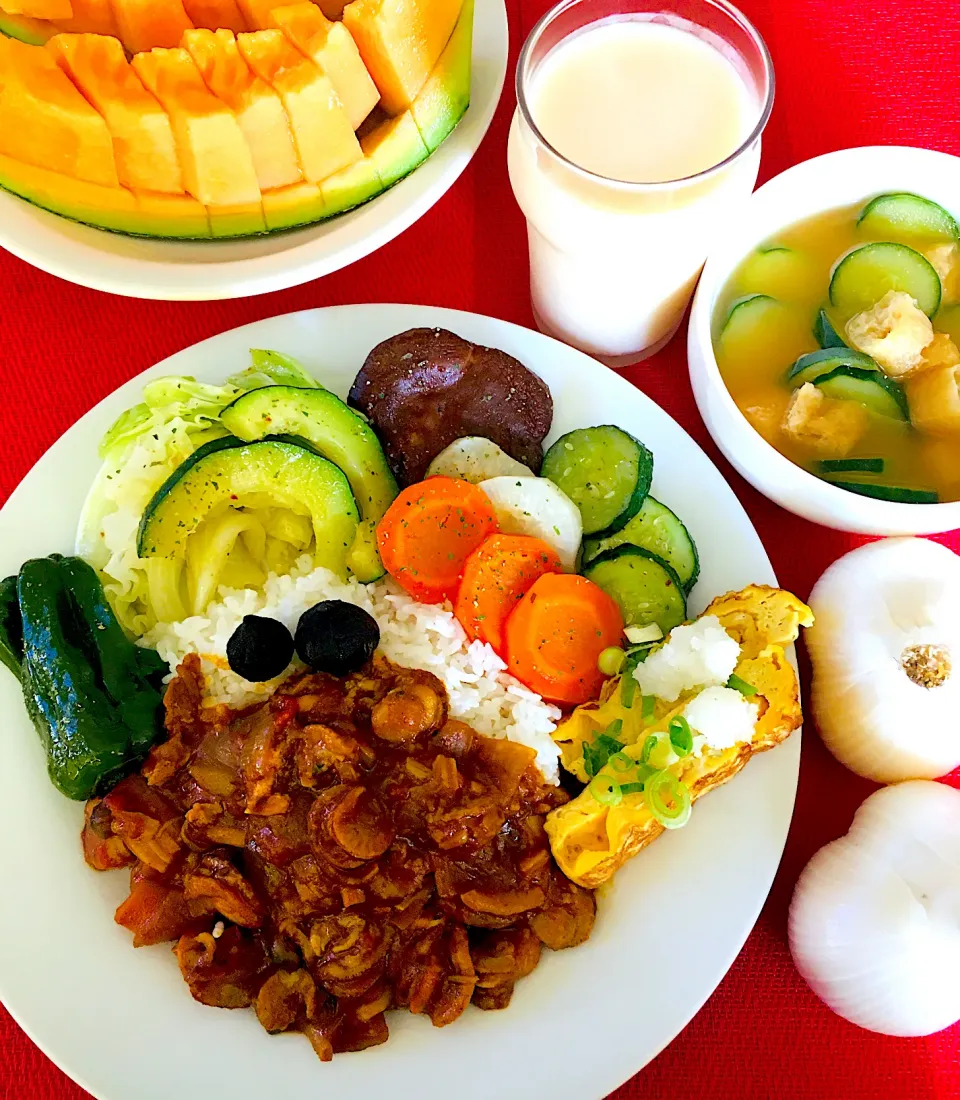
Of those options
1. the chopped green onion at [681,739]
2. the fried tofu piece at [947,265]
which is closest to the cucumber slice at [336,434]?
the chopped green onion at [681,739]

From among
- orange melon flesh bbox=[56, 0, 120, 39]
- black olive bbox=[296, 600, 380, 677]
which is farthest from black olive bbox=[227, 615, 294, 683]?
orange melon flesh bbox=[56, 0, 120, 39]

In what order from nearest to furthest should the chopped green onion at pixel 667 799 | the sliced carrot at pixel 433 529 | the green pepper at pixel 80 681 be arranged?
the chopped green onion at pixel 667 799
the green pepper at pixel 80 681
the sliced carrot at pixel 433 529

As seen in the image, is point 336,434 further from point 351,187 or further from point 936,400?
point 936,400

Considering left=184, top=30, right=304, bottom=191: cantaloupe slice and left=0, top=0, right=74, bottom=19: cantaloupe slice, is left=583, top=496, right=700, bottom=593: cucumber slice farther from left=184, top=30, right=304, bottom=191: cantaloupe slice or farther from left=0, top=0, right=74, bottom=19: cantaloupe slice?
left=0, top=0, right=74, bottom=19: cantaloupe slice

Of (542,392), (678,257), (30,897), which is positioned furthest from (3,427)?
(678,257)

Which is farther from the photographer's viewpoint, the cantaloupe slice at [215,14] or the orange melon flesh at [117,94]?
the cantaloupe slice at [215,14]

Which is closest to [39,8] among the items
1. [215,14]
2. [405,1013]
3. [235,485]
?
[215,14]

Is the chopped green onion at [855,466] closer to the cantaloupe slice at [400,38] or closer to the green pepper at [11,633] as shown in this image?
the cantaloupe slice at [400,38]
